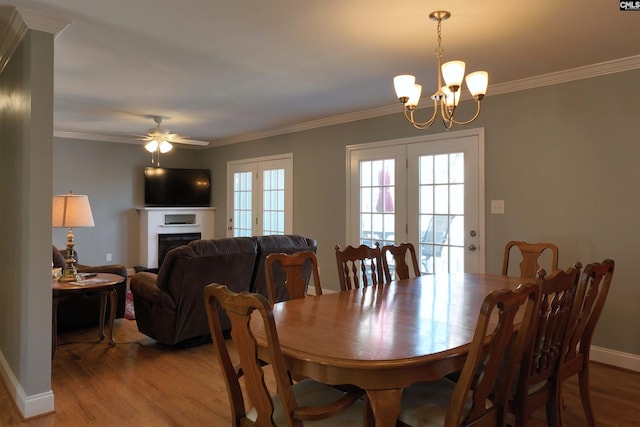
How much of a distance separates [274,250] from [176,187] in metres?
4.38

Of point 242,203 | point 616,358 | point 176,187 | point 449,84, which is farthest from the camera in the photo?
point 176,187

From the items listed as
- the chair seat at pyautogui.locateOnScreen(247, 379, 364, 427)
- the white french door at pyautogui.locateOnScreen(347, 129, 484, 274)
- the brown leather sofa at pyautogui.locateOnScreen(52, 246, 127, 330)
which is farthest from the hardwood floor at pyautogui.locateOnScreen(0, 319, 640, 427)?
the white french door at pyautogui.locateOnScreen(347, 129, 484, 274)

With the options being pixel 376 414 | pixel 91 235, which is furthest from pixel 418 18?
pixel 91 235

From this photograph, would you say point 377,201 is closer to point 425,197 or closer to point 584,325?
point 425,197

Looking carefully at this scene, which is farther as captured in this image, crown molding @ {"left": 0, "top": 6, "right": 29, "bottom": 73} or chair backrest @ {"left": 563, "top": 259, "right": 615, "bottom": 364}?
crown molding @ {"left": 0, "top": 6, "right": 29, "bottom": 73}

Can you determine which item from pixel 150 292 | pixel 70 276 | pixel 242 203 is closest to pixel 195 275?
pixel 150 292

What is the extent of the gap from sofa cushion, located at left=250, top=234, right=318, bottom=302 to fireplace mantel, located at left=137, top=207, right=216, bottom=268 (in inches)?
158

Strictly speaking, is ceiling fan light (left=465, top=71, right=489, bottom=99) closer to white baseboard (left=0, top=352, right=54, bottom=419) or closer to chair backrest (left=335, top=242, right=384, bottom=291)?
chair backrest (left=335, top=242, right=384, bottom=291)

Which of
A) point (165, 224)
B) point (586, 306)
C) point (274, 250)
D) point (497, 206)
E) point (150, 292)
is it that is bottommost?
point (150, 292)

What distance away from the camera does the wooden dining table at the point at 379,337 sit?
146 centimetres

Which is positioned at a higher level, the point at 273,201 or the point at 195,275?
the point at 273,201

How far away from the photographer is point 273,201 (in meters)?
6.76

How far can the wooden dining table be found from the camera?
1461 mm

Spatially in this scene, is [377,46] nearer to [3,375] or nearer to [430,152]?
[430,152]
